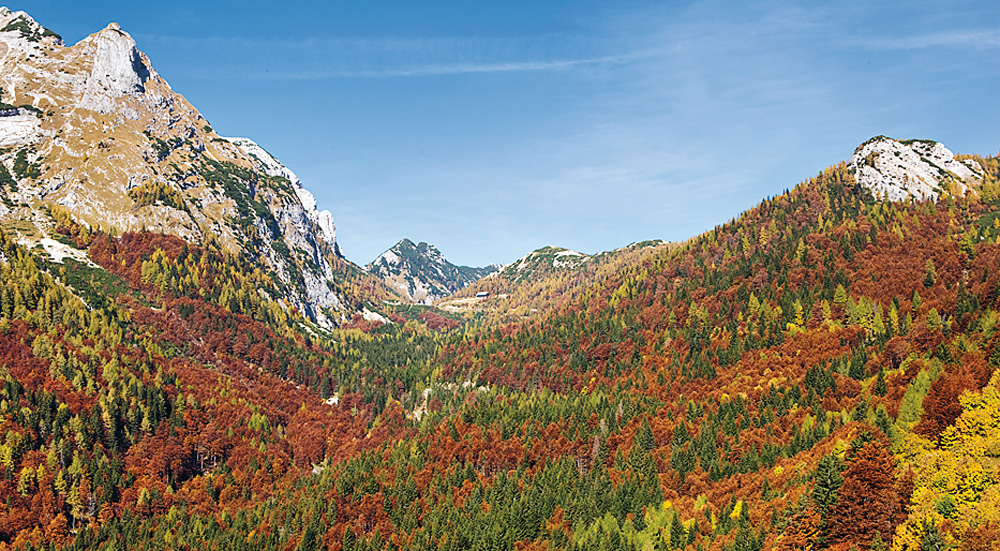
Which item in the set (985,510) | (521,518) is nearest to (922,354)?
(985,510)

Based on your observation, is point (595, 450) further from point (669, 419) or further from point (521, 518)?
point (521, 518)

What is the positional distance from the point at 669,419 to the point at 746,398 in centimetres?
2174

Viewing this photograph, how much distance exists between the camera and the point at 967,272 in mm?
184000

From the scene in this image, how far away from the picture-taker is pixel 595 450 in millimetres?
167000

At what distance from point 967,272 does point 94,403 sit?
901ft

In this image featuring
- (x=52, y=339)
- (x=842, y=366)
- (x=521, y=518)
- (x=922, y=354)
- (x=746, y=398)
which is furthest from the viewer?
(x=52, y=339)

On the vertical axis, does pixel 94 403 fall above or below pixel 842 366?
below

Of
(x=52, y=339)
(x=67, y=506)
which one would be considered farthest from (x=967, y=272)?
(x=52, y=339)

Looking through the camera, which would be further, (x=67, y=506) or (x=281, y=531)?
(x=67, y=506)

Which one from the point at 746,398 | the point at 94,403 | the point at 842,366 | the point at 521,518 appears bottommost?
the point at 521,518

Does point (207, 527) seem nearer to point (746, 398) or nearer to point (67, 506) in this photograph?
point (67, 506)

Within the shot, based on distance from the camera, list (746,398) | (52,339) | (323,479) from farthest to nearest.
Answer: (52,339)
(323,479)
(746,398)

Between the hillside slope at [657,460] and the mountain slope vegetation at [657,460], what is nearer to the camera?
A: the hillside slope at [657,460]

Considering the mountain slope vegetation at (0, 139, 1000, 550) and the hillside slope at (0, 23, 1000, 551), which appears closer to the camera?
the hillside slope at (0, 23, 1000, 551)
